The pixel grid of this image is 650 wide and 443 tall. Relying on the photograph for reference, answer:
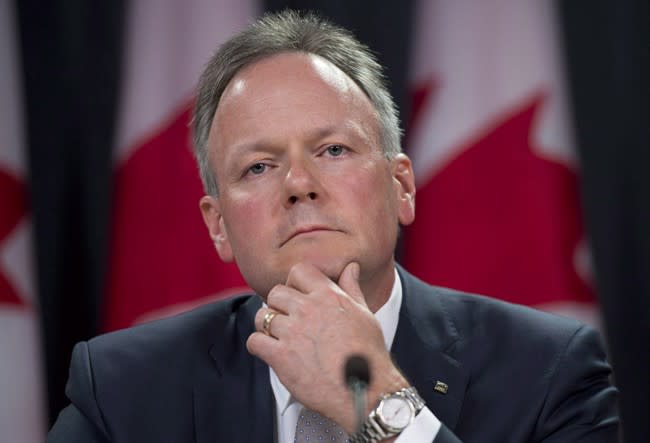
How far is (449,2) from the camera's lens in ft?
11.4

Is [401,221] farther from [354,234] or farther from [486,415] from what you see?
[486,415]

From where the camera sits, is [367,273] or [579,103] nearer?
[367,273]

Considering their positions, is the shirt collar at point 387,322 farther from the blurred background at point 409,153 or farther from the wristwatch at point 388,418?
the blurred background at point 409,153

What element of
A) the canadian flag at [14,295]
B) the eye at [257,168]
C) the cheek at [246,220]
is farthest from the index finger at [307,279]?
the canadian flag at [14,295]

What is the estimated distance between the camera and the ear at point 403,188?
97.0 inches

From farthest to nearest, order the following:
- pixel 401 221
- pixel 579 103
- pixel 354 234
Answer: pixel 579 103, pixel 401 221, pixel 354 234

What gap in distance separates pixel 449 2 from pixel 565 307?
1243 mm

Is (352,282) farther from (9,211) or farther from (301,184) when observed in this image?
(9,211)

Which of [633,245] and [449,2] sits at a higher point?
[449,2]

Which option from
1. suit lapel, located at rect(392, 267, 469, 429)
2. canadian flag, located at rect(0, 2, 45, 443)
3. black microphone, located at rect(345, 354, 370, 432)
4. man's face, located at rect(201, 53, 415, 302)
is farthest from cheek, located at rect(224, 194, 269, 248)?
canadian flag, located at rect(0, 2, 45, 443)

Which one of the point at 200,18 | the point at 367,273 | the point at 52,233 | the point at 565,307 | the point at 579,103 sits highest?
the point at 200,18

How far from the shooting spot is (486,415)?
2.28 m

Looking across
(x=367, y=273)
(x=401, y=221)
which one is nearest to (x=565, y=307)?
(x=401, y=221)

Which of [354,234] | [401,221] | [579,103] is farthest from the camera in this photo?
[579,103]
